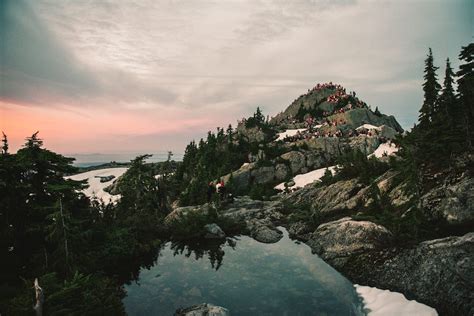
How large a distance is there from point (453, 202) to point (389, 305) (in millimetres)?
6532

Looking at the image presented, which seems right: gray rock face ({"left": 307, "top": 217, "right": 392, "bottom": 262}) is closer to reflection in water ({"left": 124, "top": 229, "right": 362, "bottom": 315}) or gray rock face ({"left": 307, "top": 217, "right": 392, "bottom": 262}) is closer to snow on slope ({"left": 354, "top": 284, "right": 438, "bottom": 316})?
reflection in water ({"left": 124, "top": 229, "right": 362, "bottom": 315})

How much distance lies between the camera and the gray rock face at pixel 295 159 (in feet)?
222

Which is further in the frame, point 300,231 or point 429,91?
point 429,91

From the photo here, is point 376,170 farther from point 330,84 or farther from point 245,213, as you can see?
point 330,84

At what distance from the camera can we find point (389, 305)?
963cm

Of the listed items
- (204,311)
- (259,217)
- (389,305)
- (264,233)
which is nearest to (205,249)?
(264,233)

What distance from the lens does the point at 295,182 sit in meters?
60.5

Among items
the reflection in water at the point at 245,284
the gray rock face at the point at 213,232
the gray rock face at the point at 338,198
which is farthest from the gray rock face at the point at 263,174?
the reflection in water at the point at 245,284

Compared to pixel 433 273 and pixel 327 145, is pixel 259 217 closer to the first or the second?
pixel 433 273

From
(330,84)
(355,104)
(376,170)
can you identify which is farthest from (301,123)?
(376,170)

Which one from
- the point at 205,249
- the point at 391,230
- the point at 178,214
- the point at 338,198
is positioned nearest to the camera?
the point at 391,230

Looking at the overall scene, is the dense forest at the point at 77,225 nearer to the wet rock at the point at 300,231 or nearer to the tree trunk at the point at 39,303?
the tree trunk at the point at 39,303

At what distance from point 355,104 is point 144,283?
12630cm

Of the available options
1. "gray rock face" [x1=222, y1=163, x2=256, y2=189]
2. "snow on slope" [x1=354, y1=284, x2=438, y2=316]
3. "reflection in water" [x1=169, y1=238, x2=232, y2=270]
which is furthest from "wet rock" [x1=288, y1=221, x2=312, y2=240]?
"gray rock face" [x1=222, y1=163, x2=256, y2=189]
